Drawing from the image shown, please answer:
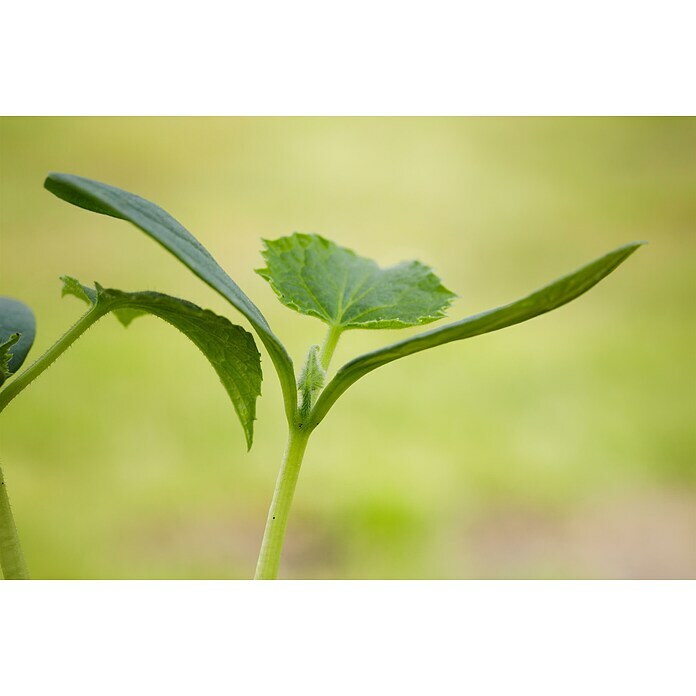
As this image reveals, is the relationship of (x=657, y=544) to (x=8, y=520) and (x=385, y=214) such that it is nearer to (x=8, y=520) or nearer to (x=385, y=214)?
(x=385, y=214)

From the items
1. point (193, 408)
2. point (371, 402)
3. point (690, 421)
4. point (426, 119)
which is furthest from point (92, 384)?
point (690, 421)

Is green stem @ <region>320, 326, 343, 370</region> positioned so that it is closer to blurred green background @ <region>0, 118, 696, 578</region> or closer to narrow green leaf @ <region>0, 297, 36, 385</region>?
narrow green leaf @ <region>0, 297, 36, 385</region>

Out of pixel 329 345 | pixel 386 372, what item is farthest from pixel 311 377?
pixel 386 372

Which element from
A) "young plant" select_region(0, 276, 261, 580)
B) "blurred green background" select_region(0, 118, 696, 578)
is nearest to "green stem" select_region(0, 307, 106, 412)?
"young plant" select_region(0, 276, 261, 580)

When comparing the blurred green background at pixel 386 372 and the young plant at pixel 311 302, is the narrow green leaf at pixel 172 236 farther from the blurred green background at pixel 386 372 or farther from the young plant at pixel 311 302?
the blurred green background at pixel 386 372

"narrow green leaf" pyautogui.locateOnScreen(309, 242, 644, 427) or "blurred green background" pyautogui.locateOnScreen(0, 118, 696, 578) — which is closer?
"narrow green leaf" pyautogui.locateOnScreen(309, 242, 644, 427)
